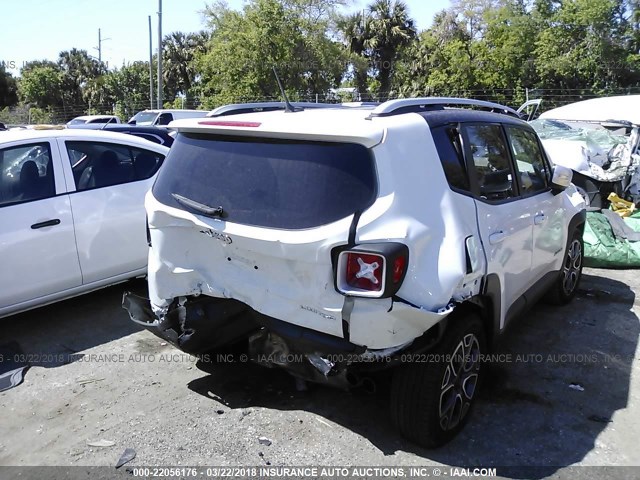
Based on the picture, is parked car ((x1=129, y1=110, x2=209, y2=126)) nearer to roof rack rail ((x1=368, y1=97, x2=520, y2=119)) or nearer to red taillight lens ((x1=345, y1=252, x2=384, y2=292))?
roof rack rail ((x1=368, y1=97, x2=520, y2=119))

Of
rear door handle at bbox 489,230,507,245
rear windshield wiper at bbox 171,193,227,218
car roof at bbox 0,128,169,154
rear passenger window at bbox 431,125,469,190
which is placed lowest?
rear door handle at bbox 489,230,507,245

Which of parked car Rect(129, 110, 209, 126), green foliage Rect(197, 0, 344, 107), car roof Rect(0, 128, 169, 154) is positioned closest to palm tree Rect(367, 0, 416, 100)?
green foliage Rect(197, 0, 344, 107)

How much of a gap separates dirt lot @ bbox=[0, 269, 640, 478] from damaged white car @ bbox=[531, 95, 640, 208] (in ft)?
15.1

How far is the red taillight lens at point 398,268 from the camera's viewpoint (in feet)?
8.38

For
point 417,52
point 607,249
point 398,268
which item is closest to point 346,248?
point 398,268

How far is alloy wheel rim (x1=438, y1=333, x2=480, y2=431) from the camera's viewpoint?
3023mm

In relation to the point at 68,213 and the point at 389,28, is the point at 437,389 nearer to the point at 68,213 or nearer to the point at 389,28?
the point at 68,213

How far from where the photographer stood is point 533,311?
17.2 feet

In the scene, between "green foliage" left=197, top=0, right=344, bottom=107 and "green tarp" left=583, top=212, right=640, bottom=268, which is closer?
"green tarp" left=583, top=212, right=640, bottom=268

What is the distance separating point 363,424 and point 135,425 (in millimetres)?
1367

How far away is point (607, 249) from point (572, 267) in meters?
1.92

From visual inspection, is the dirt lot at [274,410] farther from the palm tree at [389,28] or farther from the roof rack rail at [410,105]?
the palm tree at [389,28]

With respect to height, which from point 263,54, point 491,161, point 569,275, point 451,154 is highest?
point 263,54

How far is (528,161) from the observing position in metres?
4.25
